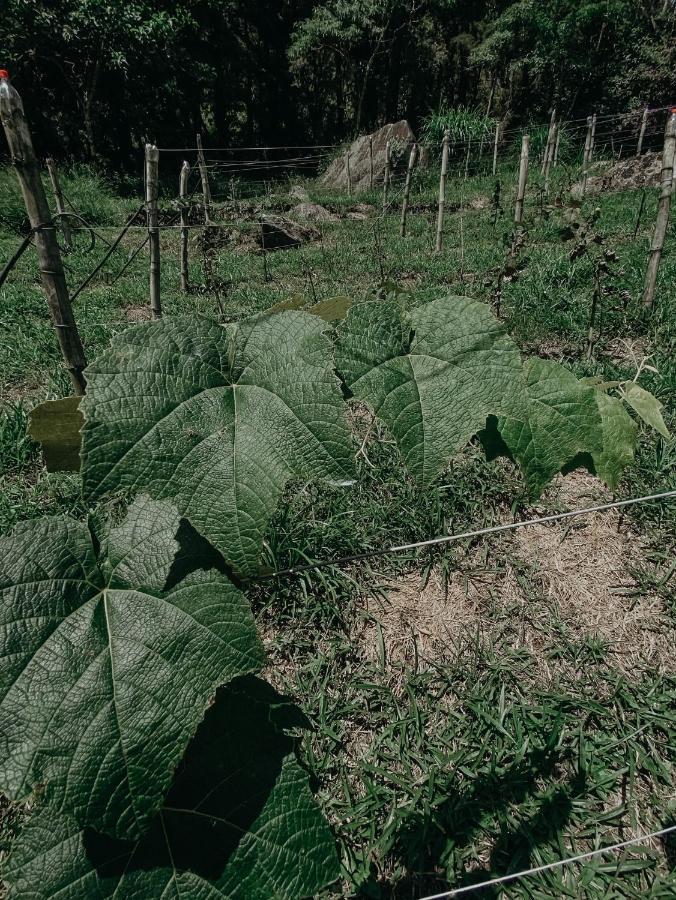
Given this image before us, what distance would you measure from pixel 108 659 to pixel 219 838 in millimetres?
471

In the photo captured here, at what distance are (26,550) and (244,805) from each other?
60 cm

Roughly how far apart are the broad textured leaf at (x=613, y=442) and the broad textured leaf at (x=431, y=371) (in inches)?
10.6

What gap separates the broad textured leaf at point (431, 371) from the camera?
64 centimetres

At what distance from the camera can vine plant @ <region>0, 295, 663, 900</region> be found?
606mm

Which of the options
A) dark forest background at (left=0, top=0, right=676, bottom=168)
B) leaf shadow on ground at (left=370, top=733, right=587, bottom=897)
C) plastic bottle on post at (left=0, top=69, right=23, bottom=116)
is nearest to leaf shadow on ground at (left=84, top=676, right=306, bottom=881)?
leaf shadow on ground at (left=370, top=733, right=587, bottom=897)

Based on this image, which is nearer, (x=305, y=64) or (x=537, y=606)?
(x=537, y=606)

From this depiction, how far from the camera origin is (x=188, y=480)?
0.60 m

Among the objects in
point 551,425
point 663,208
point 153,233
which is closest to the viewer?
point 551,425

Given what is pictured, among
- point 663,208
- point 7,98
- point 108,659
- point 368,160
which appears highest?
point 368,160

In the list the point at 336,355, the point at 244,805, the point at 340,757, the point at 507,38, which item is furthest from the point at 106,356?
the point at 507,38

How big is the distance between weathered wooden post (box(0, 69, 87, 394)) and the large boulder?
15467 millimetres

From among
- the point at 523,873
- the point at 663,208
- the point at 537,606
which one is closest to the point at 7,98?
the point at 523,873

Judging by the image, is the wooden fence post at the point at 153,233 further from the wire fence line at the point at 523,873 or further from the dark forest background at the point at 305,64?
the dark forest background at the point at 305,64

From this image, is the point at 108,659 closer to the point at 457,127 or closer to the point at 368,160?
the point at 368,160
